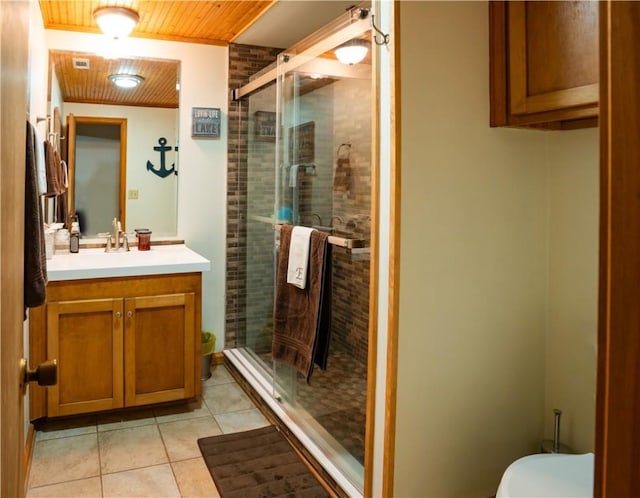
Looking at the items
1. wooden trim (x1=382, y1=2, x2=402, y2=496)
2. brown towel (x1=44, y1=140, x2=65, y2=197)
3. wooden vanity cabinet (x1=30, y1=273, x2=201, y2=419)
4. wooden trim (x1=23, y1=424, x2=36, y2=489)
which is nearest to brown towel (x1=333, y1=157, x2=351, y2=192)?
wooden trim (x1=382, y1=2, x2=402, y2=496)

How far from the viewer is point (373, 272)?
6.15 ft

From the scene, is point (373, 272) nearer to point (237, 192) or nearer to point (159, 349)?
point (159, 349)

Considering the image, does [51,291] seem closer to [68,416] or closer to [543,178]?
[68,416]

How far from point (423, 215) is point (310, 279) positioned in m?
0.77

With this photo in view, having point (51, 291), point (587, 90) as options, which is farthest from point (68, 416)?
point (587, 90)

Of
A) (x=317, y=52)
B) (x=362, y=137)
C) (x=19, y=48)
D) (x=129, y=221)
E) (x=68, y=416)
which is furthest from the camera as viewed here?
(x=129, y=221)

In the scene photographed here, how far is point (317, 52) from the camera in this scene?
2.55 metres

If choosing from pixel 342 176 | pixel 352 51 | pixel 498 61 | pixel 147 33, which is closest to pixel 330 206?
pixel 342 176

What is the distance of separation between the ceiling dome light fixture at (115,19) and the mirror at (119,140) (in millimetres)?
354

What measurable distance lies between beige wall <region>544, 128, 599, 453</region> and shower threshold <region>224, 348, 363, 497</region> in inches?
34.4

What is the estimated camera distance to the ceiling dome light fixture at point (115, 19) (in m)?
2.92

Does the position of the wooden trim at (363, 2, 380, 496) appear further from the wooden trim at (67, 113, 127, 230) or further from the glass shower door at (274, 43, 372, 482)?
the wooden trim at (67, 113, 127, 230)

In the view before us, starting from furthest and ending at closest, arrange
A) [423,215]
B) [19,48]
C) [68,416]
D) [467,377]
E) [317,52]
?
[68,416] < [317,52] < [467,377] < [423,215] < [19,48]

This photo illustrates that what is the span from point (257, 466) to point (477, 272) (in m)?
1.31
